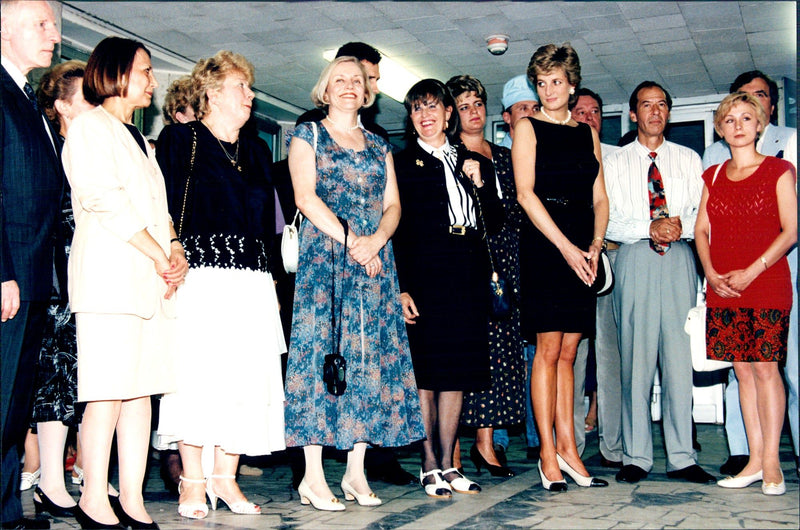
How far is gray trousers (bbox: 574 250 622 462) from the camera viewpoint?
4.38m

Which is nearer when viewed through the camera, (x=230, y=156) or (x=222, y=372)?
(x=222, y=372)

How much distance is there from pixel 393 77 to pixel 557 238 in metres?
6.39

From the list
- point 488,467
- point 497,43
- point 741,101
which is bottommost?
point 488,467

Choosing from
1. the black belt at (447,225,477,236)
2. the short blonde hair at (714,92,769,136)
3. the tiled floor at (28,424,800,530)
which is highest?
the short blonde hair at (714,92,769,136)

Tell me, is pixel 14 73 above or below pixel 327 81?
below

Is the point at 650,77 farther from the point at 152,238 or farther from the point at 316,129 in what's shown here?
the point at 152,238

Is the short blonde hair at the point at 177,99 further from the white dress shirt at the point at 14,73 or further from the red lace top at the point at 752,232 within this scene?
the red lace top at the point at 752,232

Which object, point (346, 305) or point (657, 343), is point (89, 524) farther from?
point (657, 343)

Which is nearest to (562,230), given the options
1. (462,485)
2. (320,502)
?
(462,485)

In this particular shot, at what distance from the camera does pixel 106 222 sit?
2.84 metres

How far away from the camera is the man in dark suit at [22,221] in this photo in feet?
8.89

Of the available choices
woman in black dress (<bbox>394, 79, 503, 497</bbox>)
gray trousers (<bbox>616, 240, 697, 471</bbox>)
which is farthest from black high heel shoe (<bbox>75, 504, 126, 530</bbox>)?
gray trousers (<bbox>616, 240, 697, 471</bbox>)

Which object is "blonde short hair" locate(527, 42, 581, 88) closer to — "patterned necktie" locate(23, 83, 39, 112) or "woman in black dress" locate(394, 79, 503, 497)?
"woman in black dress" locate(394, 79, 503, 497)

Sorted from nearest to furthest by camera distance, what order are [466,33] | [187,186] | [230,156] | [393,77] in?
[187,186], [230,156], [466,33], [393,77]
